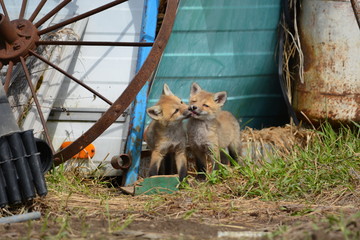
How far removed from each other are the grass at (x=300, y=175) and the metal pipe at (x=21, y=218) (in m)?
1.50

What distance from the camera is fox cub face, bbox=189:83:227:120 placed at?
5.32 metres

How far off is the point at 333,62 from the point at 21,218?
11.6ft

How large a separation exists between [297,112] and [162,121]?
1.68m

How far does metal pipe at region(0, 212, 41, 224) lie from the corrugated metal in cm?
261

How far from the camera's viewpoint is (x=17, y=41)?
16.0 feet

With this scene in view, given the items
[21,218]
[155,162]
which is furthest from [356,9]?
[21,218]

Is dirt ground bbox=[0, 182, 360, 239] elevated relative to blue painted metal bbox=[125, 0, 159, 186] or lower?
lower

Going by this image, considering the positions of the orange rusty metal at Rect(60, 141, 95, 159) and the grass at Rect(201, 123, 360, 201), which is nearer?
the grass at Rect(201, 123, 360, 201)

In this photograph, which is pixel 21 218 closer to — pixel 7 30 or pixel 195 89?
pixel 7 30

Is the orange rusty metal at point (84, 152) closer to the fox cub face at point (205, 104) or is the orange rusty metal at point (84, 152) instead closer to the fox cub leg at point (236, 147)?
the fox cub face at point (205, 104)

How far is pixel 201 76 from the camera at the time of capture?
6.34 meters

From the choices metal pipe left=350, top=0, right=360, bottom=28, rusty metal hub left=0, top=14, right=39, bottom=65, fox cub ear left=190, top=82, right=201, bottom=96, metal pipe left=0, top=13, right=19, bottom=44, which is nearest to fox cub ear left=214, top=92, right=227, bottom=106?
fox cub ear left=190, top=82, right=201, bottom=96

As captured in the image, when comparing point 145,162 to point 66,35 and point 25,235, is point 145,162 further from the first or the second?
point 25,235

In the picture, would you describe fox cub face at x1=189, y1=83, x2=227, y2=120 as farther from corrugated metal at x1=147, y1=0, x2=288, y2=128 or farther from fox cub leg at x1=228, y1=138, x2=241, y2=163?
corrugated metal at x1=147, y1=0, x2=288, y2=128
